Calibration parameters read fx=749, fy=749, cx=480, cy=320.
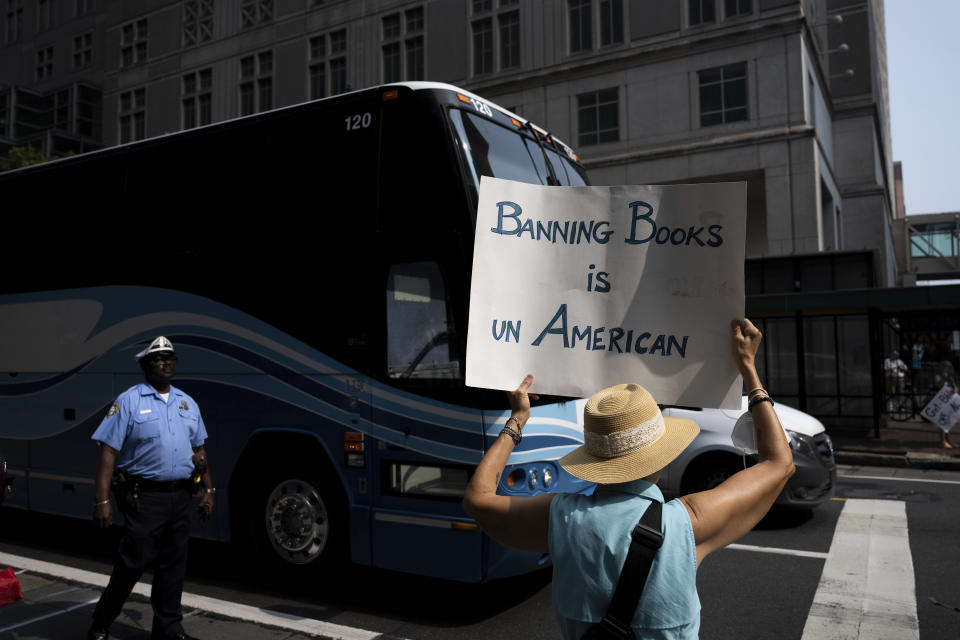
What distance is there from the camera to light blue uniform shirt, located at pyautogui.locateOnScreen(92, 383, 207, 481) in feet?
15.5

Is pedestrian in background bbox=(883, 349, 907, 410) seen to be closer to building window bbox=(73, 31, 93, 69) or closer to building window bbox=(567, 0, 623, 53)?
building window bbox=(567, 0, 623, 53)

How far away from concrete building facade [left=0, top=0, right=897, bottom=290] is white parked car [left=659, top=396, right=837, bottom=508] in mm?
15641

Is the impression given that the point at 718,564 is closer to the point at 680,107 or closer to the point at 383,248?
the point at 383,248

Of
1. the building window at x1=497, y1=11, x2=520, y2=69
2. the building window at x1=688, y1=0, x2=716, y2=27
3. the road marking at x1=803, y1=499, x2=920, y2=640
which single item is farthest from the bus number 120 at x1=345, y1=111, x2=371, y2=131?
the building window at x1=497, y1=11, x2=520, y2=69

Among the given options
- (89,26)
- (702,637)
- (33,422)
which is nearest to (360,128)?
(702,637)

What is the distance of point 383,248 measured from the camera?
5848mm

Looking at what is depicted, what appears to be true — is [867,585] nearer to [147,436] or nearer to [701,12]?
[147,436]

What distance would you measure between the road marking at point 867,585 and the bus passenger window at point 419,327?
123 inches

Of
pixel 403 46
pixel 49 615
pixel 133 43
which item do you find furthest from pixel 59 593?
pixel 133 43

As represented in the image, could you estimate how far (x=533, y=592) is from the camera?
237 inches

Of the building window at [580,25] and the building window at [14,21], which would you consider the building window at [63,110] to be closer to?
the building window at [14,21]

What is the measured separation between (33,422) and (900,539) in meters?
9.14

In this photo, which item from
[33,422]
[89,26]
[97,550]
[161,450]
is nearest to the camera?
[161,450]

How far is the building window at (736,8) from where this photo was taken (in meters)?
24.9
